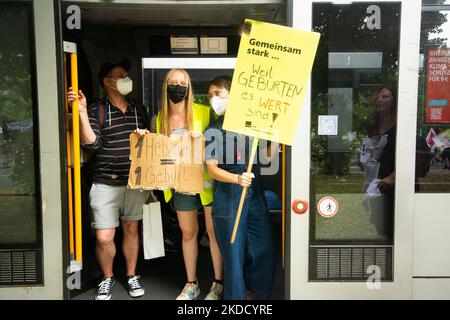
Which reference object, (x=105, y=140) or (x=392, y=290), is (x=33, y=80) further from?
(x=392, y=290)

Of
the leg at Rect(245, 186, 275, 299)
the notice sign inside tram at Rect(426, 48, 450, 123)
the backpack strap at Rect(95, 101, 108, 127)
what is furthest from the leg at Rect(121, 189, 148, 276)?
the notice sign inside tram at Rect(426, 48, 450, 123)

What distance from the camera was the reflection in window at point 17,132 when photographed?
2.92 m

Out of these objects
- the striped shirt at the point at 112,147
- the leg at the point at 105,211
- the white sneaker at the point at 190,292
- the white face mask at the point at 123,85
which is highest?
the white face mask at the point at 123,85

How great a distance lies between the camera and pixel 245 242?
314 centimetres

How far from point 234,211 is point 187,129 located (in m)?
0.76

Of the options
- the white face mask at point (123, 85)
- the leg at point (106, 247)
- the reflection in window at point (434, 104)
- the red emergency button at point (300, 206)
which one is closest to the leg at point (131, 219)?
the leg at point (106, 247)

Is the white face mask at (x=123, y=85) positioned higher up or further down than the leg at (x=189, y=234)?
higher up

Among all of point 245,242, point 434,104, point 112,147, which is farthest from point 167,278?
point 434,104

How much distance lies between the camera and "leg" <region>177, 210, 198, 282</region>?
3.33 m

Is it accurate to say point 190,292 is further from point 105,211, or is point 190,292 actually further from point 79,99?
point 79,99

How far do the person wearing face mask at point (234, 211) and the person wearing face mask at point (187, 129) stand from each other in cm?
18

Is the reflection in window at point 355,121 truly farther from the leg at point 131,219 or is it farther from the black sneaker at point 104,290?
the black sneaker at point 104,290

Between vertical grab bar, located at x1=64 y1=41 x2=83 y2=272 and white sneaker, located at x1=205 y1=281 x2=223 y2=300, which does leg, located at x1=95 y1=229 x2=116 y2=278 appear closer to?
vertical grab bar, located at x1=64 y1=41 x2=83 y2=272

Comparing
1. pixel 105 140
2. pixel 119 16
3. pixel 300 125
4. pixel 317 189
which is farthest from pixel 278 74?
pixel 119 16
